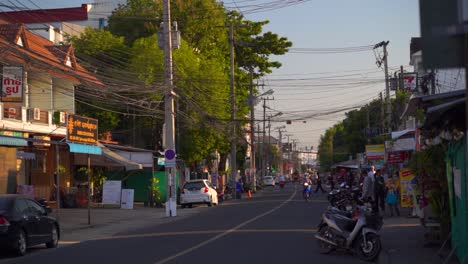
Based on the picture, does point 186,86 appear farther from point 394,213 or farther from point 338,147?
point 338,147

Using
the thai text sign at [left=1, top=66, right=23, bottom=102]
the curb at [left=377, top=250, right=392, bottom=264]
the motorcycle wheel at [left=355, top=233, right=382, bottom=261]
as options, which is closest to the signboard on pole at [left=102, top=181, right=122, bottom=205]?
the thai text sign at [left=1, top=66, right=23, bottom=102]

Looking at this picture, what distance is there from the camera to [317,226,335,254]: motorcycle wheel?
16250 mm

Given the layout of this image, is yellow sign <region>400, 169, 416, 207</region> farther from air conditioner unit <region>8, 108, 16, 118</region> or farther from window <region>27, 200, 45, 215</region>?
air conditioner unit <region>8, 108, 16, 118</region>

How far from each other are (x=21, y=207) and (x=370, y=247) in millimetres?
9075

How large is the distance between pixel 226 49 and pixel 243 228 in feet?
134

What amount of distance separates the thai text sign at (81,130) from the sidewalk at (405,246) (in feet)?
43.3

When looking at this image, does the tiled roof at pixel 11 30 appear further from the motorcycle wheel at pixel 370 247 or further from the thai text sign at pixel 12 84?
the motorcycle wheel at pixel 370 247

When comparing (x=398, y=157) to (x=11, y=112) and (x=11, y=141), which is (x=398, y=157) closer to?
(x=11, y=141)

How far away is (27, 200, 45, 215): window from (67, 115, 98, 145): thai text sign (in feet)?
30.6

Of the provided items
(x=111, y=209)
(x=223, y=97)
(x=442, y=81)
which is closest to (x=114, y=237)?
(x=442, y=81)

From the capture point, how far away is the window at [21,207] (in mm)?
18200

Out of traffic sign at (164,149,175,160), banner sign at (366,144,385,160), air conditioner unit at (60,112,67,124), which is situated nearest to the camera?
traffic sign at (164,149,175,160)

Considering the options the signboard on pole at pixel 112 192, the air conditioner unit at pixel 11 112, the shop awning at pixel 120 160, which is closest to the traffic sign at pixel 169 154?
the shop awning at pixel 120 160

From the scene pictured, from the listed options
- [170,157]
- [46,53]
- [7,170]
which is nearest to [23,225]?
[7,170]
